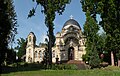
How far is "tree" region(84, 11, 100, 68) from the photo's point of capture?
4226cm

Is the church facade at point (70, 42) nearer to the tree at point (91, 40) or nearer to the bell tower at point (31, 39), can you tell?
the bell tower at point (31, 39)

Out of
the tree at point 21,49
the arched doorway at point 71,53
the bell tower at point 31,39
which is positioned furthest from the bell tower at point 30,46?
the tree at point 21,49

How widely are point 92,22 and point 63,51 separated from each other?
24.0m

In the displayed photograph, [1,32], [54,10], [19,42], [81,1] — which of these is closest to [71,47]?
[81,1]

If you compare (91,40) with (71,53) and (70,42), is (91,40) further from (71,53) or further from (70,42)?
(71,53)

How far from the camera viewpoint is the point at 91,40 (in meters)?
43.7

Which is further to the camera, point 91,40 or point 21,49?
point 21,49

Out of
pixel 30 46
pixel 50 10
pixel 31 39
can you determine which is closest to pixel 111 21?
pixel 50 10

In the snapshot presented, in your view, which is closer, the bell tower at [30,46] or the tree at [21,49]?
the bell tower at [30,46]

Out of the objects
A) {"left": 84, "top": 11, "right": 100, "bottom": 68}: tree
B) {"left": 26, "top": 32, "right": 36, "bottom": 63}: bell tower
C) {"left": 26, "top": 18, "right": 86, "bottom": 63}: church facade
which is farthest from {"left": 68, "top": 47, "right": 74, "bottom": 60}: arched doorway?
{"left": 84, "top": 11, "right": 100, "bottom": 68}: tree

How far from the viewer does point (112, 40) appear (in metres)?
41.4

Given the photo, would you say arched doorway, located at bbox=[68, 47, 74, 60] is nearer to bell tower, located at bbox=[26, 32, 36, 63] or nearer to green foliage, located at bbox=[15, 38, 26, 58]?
bell tower, located at bbox=[26, 32, 36, 63]

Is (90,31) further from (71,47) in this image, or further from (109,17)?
(71,47)

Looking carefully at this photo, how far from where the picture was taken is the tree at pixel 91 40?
42.3 meters
